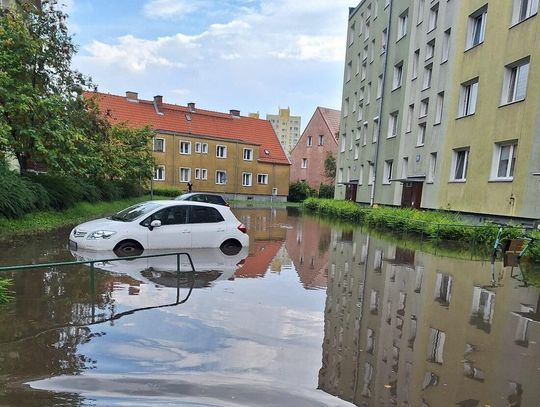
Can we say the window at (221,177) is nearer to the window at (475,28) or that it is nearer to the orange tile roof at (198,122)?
the orange tile roof at (198,122)

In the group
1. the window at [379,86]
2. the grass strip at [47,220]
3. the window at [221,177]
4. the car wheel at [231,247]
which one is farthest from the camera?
the window at [221,177]

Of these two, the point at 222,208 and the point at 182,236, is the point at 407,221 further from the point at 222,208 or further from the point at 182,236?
the point at 182,236

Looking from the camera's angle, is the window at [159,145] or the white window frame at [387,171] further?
the window at [159,145]

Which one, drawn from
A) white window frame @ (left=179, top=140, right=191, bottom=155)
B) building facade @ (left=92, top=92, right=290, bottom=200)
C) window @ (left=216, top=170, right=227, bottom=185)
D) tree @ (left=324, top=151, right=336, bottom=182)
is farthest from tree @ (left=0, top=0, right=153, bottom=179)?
tree @ (left=324, top=151, right=336, bottom=182)

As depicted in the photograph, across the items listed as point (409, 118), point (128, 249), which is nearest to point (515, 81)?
point (409, 118)

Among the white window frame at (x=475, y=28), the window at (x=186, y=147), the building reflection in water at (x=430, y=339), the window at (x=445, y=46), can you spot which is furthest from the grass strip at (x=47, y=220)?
the window at (x=186, y=147)

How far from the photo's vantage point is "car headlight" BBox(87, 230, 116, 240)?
9.28 m

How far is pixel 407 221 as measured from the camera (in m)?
17.0

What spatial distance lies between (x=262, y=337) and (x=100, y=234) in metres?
5.79

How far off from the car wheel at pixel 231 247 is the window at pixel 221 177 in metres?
35.5

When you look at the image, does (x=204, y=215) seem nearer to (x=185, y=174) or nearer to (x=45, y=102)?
(x=45, y=102)

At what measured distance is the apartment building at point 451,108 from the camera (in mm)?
14906

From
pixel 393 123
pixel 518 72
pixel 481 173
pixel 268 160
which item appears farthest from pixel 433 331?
pixel 268 160

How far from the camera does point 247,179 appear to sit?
1901 inches
